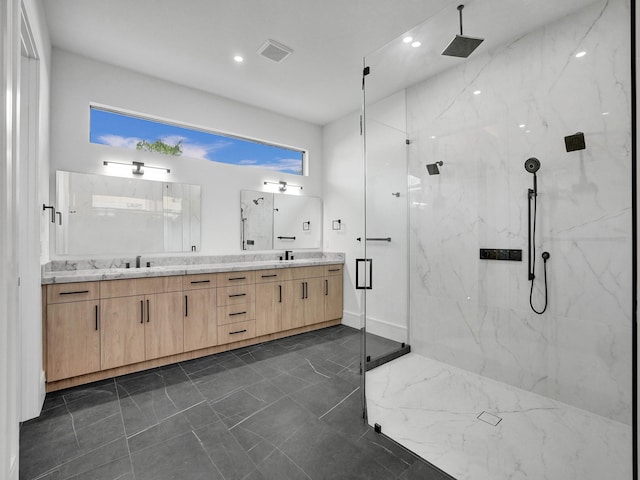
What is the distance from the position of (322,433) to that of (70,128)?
3479 mm

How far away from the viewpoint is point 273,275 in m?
3.49

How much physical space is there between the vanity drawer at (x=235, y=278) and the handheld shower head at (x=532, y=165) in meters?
2.76

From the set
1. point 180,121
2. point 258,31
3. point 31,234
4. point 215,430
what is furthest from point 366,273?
point 180,121

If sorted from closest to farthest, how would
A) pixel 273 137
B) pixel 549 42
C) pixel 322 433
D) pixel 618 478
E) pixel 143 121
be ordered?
pixel 618 478 < pixel 322 433 < pixel 549 42 < pixel 143 121 < pixel 273 137

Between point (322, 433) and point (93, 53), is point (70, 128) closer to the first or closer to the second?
point (93, 53)

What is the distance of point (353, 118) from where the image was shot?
420 centimetres

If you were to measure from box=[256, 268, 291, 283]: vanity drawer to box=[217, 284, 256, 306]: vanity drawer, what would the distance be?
133 mm

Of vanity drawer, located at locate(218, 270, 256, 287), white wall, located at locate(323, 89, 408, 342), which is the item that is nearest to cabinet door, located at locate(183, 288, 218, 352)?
vanity drawer, located at locate(218, 270, 256, 287)

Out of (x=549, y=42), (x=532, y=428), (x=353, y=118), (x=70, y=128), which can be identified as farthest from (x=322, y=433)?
(x=353, y=118)

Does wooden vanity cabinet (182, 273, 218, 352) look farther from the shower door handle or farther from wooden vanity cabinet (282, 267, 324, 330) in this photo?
the shower door handle

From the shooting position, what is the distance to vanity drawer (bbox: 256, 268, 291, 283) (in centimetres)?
338

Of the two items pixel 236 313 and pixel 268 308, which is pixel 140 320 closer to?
pixel 236 313

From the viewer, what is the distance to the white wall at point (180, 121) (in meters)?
2.82

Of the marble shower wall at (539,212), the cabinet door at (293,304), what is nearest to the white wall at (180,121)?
the cabinet door at (293,304)
